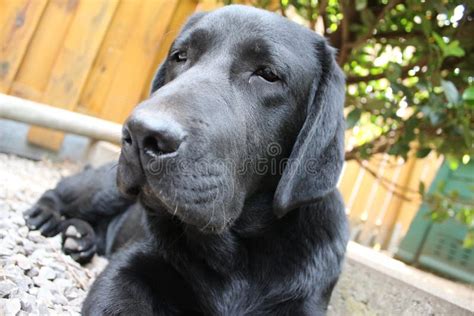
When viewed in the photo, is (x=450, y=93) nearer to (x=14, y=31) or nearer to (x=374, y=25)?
(x=374, y=25)

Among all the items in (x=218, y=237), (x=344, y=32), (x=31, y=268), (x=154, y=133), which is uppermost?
(x=344, y=32)

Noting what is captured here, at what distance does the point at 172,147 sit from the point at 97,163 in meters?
3.40

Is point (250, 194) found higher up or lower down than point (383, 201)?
higher up

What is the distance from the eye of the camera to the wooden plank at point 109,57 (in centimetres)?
452

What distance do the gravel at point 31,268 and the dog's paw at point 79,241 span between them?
49 mm

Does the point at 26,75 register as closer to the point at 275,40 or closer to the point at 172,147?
the point at 275,40

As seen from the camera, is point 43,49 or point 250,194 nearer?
point 250,194

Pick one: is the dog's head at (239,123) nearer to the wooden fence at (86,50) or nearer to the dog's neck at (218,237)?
the dog's neck at (218,237)

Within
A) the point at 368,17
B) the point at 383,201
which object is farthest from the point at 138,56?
the point at 383,201

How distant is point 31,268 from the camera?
2.15 metres

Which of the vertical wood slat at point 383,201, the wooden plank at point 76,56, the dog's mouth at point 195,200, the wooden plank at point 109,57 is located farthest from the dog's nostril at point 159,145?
the vertical wood slat at point 383,201

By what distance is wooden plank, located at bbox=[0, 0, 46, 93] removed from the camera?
12.8 ft

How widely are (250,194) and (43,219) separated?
1339mm

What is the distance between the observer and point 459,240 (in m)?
3.91
